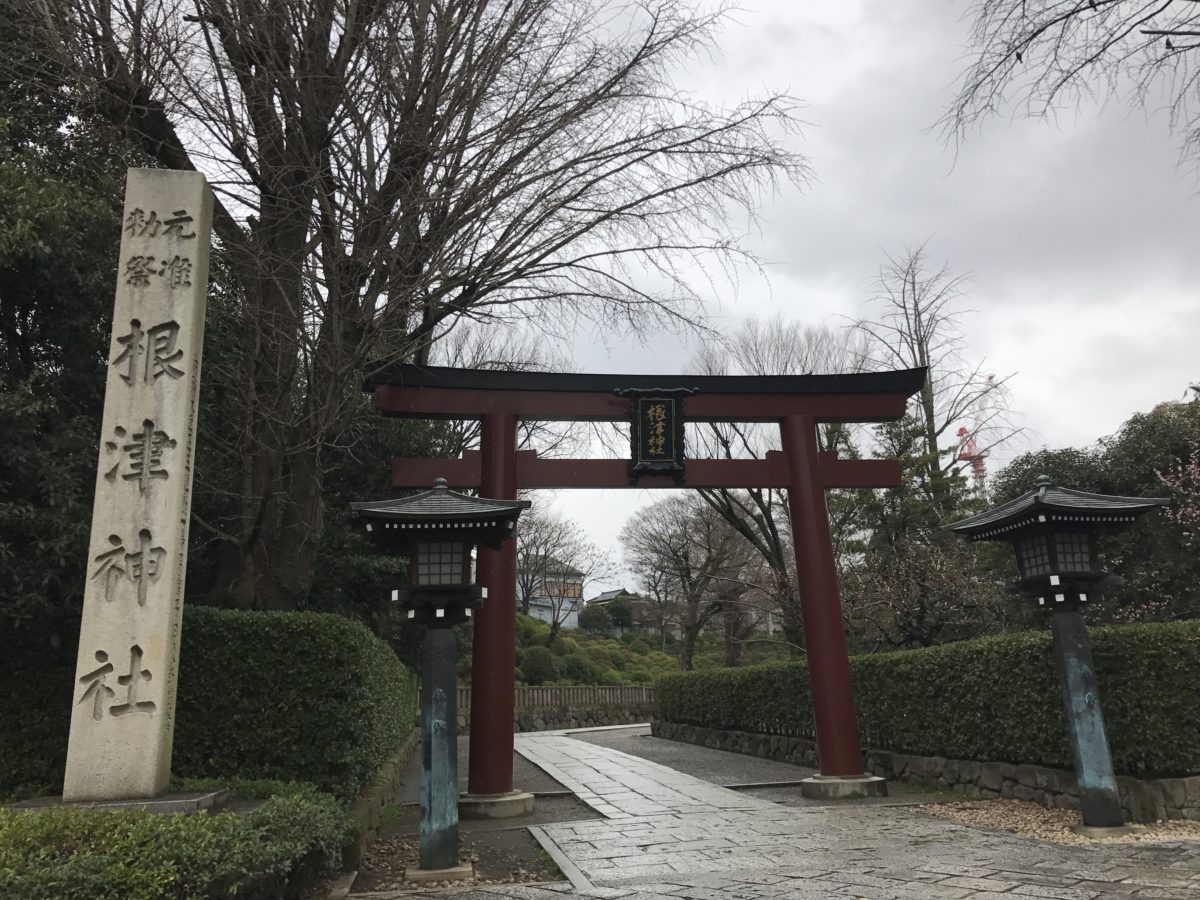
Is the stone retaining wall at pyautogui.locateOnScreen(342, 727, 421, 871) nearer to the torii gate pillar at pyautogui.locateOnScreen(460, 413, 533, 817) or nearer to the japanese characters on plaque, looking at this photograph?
the torii gate pillar at pyautogui.locateOnScreen(460, 413, 533, 817)

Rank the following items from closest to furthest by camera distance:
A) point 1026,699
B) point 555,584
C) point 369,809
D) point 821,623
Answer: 1. point 369,809
2. point 1026,699
3. point 821,623
4. point 555,584

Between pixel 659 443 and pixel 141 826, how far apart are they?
6.88 metres

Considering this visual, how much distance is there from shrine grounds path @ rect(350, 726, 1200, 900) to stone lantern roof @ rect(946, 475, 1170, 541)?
2674 mm

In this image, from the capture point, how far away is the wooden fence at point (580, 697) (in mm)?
27438

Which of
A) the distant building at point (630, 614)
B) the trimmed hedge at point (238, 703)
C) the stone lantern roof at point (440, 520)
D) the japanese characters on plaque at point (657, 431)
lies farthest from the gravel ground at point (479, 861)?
the distant building at point (630, 614)

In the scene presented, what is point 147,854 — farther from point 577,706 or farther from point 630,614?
point 630,614

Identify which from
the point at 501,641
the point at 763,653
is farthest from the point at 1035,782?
the point at 763,653

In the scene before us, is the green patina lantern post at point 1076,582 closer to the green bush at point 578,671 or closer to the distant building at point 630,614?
the green bush at point 578,671

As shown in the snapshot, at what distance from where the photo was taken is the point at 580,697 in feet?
93.8

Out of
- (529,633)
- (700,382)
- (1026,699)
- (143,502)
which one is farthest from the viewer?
(529,633)

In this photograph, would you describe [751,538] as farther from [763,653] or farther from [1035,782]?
[763,653]

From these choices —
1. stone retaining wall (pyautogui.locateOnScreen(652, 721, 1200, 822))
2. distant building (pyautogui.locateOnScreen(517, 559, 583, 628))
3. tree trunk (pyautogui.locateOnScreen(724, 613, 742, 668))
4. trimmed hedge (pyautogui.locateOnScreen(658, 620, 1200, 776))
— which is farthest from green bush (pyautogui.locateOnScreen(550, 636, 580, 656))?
trimmed hedge (pyautogui.locateOnScreen(658, 620, 1200, 776))

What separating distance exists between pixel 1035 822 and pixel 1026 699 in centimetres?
131

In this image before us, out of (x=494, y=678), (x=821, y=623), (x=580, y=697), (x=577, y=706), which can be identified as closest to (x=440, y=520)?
(x=494, y=678)
